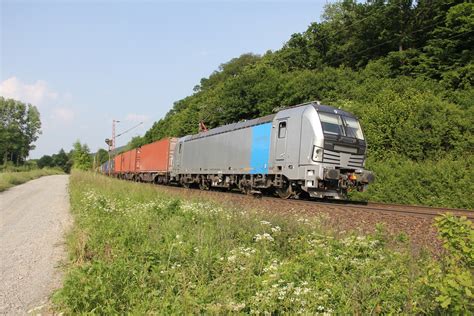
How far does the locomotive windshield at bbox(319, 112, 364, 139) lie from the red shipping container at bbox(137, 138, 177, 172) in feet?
51.9

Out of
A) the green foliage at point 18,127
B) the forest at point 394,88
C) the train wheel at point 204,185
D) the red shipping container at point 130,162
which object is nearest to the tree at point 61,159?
the green foliage at point 18,127

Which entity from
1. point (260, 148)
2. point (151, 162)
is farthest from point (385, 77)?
point (260, 148)

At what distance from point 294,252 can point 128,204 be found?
236 inches

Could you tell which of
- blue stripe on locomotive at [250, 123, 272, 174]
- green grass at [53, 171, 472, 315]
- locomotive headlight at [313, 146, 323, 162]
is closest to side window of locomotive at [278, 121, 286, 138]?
Result: blue stripe on locomotive at [250, 123, 272, 174]

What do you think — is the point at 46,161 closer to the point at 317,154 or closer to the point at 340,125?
the point at 340,125

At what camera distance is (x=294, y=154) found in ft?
43.8

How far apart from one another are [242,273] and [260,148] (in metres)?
10.9

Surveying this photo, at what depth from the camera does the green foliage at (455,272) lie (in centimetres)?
296

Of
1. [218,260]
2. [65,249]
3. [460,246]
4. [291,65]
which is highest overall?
[291,65]

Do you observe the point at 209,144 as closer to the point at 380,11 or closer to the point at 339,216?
the point at 339,216

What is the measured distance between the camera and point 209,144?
20781mm

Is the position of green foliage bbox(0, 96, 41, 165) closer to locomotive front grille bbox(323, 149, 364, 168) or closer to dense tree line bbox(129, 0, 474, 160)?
dense tree line bbox(129, 0, 474, 160)

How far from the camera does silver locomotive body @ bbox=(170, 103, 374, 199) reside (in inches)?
494

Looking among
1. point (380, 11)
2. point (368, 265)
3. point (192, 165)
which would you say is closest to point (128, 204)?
point (368, 265)
